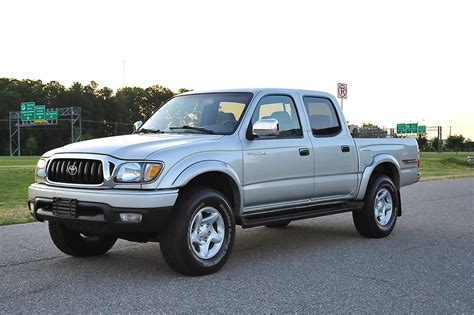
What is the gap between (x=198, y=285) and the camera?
5.30 m

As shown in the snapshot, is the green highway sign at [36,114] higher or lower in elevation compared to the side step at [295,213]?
higher

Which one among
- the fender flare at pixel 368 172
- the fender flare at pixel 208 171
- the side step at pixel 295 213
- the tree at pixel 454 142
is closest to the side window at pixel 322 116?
the fender flare at pixel 368 172

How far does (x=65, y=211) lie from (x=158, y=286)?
1.15m

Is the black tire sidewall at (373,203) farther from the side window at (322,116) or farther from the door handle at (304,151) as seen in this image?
the door handle at (304,151)

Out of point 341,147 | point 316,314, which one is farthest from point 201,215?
point 341,147

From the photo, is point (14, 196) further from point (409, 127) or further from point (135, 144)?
point (409, 127)

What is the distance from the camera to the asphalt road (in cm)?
470

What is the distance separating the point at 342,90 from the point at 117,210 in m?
10.8

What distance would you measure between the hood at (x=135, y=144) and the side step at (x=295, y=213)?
97cm

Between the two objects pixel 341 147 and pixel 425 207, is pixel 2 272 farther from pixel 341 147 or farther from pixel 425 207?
pixel 425 207

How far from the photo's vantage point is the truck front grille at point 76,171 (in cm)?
546

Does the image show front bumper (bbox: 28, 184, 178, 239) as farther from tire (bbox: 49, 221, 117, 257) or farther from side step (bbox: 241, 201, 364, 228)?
side step (bbox: 241, 201, 364, 228)

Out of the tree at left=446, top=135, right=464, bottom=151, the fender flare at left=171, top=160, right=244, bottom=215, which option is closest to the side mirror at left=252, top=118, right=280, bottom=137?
the fender flare at left=171, top=160, right=244, bottom=215

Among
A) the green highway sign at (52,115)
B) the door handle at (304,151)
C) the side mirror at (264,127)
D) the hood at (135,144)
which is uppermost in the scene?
the green highway sign at (52,115)
